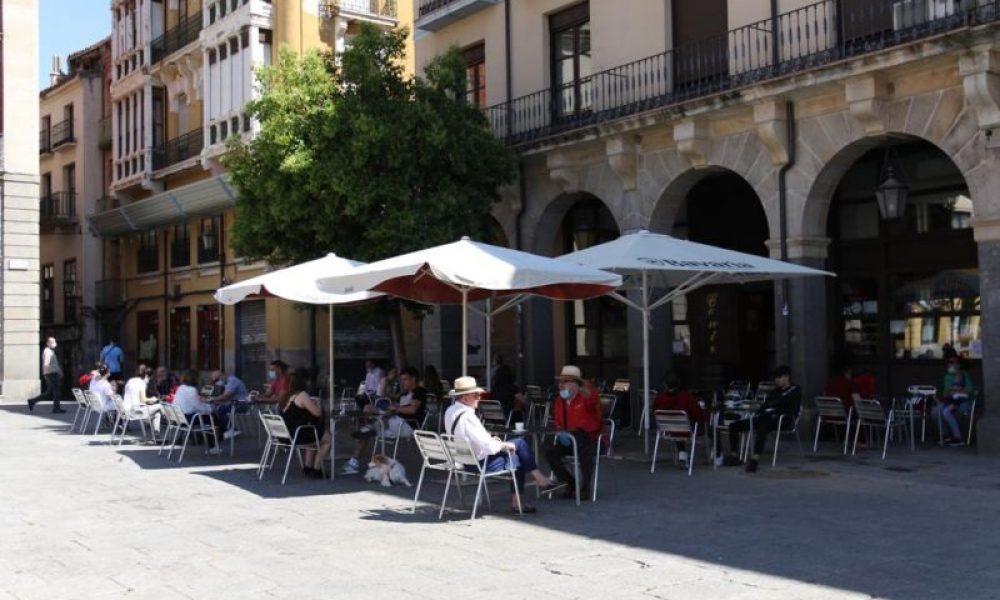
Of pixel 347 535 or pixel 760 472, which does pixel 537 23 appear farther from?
pixel 347 535

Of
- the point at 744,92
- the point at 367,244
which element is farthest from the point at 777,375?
the point at 367,244

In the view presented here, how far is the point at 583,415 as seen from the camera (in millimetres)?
11141

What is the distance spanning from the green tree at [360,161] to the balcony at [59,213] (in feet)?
75.9

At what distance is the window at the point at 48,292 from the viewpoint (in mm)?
42688

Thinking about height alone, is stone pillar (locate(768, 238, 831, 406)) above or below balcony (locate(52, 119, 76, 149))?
below

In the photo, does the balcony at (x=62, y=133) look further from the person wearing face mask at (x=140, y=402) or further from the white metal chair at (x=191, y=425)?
the white metal chair at (x=191, y=425)

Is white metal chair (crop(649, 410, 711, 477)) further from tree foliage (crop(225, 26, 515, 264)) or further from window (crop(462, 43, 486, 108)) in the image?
window (crop(462, 43, 486, 108))

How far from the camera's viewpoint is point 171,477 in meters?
13.5

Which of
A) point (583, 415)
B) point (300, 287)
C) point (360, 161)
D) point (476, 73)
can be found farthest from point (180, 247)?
point (583, 415)

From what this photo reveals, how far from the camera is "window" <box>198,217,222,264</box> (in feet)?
108

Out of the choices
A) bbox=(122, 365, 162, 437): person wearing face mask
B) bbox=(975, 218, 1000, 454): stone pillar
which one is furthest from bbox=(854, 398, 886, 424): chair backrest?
bbox=(122, 365, 162, 437): person wearing face mask

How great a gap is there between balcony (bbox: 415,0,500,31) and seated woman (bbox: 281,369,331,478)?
39.7 ft

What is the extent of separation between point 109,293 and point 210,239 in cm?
854

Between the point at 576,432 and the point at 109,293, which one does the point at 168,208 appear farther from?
the point at 576,432
